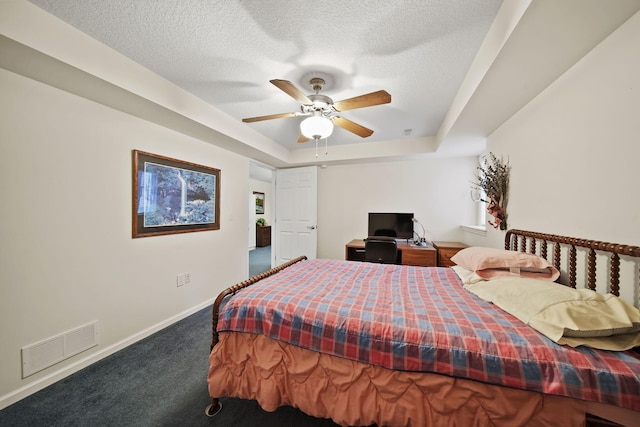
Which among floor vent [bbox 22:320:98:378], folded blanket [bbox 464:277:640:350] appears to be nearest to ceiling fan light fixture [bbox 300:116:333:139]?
folded blanket [bbox 464:277:640:350]

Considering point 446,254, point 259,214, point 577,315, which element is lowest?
point 446,254

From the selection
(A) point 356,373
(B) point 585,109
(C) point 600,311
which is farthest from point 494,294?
(B) point 585,109

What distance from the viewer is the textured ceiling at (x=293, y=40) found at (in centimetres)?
130

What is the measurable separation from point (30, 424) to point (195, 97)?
2.66m

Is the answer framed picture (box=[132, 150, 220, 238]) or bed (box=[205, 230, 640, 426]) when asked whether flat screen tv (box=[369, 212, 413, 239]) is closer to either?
bed (box=[205, 230, 640, 426])

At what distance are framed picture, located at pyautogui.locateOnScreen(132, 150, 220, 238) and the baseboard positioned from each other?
983 millimetres

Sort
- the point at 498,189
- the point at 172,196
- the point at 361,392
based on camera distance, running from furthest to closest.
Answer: the point at 172,196 < the point at 498,189 < the point at 361,392

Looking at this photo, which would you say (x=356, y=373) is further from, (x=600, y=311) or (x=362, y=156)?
(x=362, y=156)

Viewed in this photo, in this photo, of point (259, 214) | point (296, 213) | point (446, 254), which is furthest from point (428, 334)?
point (259, 214)

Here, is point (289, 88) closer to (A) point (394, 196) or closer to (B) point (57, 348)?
(B) point (57, 348)

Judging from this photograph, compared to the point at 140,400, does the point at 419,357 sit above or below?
above

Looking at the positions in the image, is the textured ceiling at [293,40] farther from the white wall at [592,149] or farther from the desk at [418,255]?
the desk at [418,255]

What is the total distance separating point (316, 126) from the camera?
6.30 ft

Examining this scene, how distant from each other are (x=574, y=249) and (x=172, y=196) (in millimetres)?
3471
